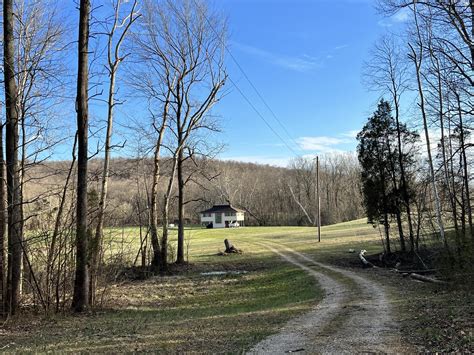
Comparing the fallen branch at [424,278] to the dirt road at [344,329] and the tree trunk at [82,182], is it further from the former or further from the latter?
the tree trunk at [82,182]

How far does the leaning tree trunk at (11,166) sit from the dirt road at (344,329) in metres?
7.32

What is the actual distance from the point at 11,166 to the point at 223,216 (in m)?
80.1

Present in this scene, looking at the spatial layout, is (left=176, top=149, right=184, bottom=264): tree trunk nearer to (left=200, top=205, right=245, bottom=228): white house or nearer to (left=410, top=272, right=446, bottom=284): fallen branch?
(left=410, top=272, right=446, bottom=284): fallen branch

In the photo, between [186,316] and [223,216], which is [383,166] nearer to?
[186,316]

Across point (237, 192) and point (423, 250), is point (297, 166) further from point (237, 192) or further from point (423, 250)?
point (423, 250)

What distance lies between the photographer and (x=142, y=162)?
83.0 ft

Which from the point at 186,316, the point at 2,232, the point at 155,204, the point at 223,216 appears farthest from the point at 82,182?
the point at 223,216

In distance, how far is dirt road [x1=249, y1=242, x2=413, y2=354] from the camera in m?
6.78

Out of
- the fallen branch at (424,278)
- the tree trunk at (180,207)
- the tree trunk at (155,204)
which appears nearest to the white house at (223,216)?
the tree trunk at (180,207)

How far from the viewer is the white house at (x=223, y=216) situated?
3551 inches

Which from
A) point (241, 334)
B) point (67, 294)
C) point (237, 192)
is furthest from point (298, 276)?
point (237, 192)

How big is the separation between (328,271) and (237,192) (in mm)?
86071

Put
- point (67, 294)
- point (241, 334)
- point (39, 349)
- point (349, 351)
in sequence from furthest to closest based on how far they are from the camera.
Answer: point (67, 294) → point (241, 334) → point (39, 349) → point (349, 351)

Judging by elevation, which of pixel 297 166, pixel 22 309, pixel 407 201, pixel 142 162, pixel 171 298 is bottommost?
pixel 171 298
